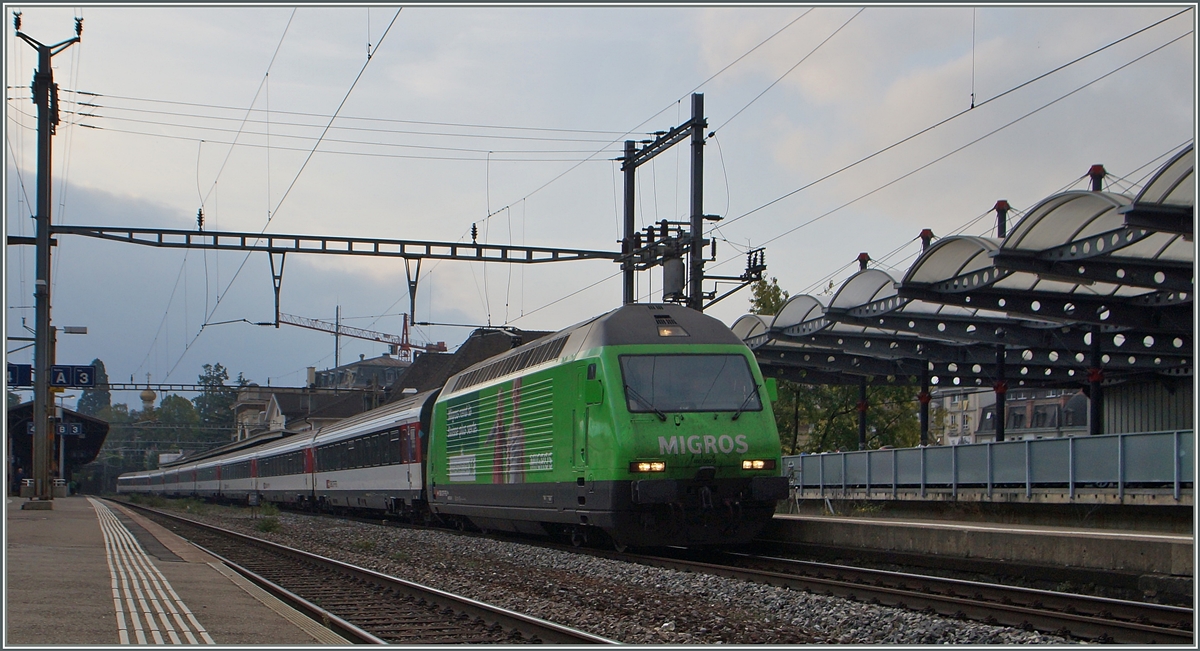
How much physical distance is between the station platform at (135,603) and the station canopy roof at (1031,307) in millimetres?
12435

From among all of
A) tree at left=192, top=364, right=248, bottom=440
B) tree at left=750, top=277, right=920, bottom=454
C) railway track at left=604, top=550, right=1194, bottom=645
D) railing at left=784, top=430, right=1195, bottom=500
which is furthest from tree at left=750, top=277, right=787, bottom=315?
tree at left=192, top=364, right=248, bottom=440

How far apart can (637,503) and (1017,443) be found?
7.88 meters

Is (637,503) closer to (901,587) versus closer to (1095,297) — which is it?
(901,587)

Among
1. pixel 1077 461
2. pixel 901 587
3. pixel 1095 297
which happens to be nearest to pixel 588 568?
pixel 901 587

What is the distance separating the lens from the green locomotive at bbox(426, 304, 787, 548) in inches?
576

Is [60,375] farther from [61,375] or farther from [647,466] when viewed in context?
[647,466]

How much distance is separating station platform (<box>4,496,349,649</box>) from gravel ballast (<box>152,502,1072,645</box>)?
225 cm

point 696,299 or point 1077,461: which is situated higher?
point 696,299

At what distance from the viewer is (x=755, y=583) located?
40.5ft

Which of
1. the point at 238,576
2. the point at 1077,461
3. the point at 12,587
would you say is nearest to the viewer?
the point at 12,587

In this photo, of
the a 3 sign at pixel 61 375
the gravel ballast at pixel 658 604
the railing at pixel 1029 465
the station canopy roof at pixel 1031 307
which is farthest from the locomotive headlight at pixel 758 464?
the a 3 sign at pixel 61 375

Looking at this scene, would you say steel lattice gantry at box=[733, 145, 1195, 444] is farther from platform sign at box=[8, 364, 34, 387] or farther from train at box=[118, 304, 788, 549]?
platform sign at box=[8, 364, 34, 387]

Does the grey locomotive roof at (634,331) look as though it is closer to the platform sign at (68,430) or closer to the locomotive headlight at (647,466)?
the locomotive headlight at (647,466)

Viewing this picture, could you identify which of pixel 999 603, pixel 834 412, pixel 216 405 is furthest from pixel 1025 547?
pixel 216 405
